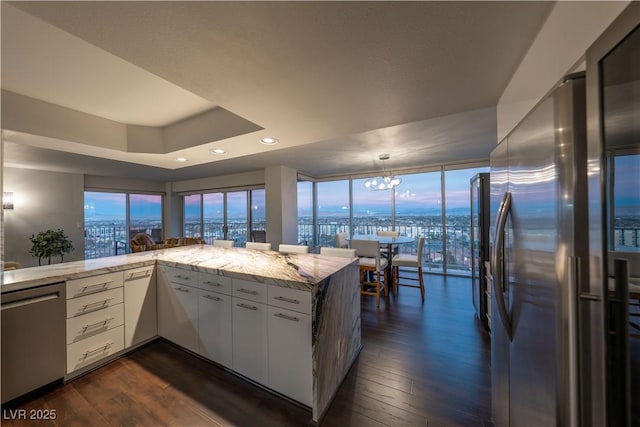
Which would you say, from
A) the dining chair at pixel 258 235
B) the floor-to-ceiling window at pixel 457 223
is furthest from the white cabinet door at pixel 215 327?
the floor-to-ceiling window at pixel 457 223

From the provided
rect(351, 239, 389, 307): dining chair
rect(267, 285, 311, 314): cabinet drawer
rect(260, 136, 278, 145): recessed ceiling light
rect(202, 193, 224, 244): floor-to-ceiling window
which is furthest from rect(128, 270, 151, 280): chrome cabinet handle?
rect(202, 193, 224, 244): floor-to-ceiling window

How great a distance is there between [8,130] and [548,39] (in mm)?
3656

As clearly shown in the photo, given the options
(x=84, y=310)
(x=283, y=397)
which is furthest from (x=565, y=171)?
(x=84, y=310)

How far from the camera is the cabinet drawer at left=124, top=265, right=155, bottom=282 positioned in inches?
84.5

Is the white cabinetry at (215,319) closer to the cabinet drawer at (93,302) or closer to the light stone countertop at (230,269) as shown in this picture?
the light stone countertop at (230,269)

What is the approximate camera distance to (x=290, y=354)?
4.98 feet

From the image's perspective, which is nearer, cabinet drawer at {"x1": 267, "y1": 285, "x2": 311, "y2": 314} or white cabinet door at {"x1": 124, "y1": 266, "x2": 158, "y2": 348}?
cabinet drawer at {"x1": 267, "y1": 285, "x2": 311, "y2": 314}

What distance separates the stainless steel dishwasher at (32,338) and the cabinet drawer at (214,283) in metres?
1.03

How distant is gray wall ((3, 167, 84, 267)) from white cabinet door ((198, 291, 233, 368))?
19.2 ft

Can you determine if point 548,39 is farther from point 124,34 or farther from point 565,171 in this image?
point 124,34

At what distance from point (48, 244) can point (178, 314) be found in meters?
4.72

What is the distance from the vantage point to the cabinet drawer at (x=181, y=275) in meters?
2.04

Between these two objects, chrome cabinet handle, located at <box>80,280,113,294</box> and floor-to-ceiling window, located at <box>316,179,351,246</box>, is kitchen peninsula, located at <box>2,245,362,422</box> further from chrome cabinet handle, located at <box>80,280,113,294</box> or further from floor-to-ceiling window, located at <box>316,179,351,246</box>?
floor-to-ceiling window, located at <box>316,179,351,246</box>

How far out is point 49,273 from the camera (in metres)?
1.81
